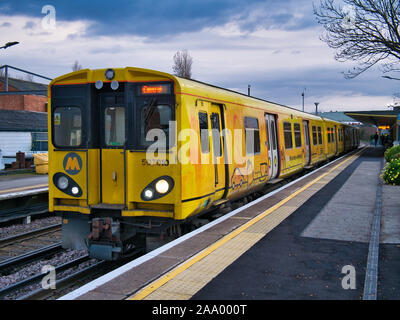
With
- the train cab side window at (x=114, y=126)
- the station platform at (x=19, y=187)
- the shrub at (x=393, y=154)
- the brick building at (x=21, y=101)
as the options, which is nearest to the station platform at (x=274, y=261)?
the train cab side window at (x=114, y=126)

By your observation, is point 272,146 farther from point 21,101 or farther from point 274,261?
point 21,101

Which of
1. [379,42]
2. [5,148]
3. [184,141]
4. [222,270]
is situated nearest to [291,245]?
[222,270]

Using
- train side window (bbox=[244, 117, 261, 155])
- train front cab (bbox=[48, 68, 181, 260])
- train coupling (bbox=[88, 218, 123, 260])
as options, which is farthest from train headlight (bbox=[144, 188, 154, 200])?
train side window (bbox=[244, 117, 261, 155])

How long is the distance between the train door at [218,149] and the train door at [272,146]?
3790 mm

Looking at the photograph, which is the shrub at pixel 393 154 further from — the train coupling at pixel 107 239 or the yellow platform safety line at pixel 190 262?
the train coupling at pixel 107 239

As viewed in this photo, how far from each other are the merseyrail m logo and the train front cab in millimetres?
17

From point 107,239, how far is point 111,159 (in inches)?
53.6

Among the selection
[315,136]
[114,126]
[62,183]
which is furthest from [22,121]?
[114,126]

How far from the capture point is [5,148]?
90.1 ft

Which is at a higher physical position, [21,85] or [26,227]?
[21,85]

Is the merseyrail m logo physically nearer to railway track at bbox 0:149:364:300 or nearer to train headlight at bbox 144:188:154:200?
train headlight at bbox 144:188:154:200

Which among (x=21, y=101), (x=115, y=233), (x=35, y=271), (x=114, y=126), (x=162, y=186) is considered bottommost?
(x=35, y=271)

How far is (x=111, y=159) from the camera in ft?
22.8

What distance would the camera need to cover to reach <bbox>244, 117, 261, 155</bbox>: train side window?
9.59 meters
